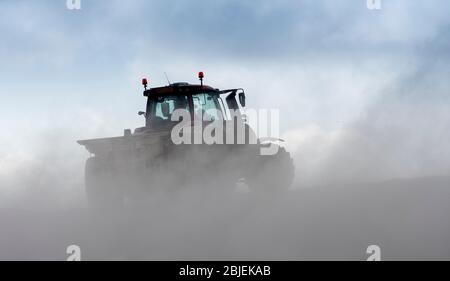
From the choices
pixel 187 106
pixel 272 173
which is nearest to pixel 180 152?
pixel 187 106

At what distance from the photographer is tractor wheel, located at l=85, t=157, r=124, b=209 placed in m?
10.0

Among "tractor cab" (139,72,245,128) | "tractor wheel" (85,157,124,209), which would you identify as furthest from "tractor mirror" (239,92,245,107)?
"tractor wheel" (85,157,124,209)

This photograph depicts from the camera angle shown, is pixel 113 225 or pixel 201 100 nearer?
pixel 113 225

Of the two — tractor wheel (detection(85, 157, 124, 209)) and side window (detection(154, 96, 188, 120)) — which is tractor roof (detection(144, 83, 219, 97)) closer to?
side window (detection(154, 96, 188, 120))

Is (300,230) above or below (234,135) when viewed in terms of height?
below

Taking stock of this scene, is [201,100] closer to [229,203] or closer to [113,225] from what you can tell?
[229,203]

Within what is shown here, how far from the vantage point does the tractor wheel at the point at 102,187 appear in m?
10.0

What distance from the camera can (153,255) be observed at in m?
7.25

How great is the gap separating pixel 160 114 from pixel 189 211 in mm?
2656

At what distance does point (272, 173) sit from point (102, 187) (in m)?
3.68

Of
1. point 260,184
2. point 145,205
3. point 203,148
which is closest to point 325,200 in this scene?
point 260,184

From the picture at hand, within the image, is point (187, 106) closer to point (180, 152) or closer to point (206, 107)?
point (206, 107)

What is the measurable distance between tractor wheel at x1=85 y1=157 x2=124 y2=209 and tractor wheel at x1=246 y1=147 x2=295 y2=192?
2.83 metres

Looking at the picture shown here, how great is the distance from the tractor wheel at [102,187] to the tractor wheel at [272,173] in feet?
9.30
